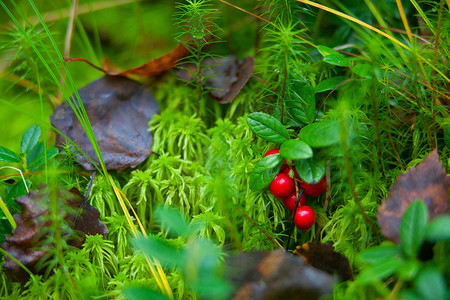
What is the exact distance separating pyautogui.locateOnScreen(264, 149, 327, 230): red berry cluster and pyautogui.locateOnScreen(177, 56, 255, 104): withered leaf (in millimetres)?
480

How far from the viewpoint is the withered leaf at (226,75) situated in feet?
5.79

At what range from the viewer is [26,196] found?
1.36m

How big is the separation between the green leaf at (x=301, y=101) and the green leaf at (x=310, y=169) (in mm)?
221

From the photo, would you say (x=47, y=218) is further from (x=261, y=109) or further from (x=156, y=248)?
(x=261, y=109)

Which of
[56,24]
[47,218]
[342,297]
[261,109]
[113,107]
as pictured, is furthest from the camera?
[56,24]

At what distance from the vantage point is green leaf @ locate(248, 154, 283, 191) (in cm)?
134

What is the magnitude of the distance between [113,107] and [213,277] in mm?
1235

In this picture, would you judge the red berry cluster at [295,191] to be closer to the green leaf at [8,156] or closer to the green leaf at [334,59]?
the green leaf at [334,59]

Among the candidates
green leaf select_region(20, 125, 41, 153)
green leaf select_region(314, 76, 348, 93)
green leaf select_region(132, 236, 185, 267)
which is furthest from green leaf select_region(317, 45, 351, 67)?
green leaf select_region(20, 125, 41, 153)

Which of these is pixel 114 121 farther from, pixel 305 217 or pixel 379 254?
pixel 379 254

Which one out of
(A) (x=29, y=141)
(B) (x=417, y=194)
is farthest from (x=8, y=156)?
(B) (x=417, y=194)

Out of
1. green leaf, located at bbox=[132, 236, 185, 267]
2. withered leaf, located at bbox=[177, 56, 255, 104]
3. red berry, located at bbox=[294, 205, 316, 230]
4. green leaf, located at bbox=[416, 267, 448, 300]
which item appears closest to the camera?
green leaf, located at bbox=[416, 267, 448, 300]

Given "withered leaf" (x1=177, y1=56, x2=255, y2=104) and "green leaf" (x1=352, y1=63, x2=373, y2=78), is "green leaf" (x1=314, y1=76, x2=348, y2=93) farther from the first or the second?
"withered leaf" (x1=177, y1=56, x2=255, y2=104)

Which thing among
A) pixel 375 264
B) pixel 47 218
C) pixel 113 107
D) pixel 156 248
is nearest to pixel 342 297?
pixel 375 264
